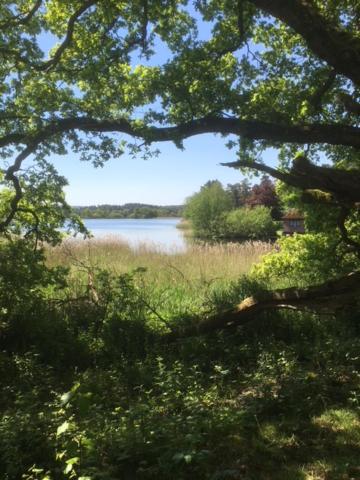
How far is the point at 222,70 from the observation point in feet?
24.1

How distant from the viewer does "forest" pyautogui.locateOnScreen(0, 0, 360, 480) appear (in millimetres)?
3199

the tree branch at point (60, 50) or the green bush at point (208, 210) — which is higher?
the tree branch at point (60, 50)

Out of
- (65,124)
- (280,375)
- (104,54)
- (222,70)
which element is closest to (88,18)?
(104,54)

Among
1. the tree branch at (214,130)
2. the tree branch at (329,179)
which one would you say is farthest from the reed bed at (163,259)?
the tree branch at (329,179)

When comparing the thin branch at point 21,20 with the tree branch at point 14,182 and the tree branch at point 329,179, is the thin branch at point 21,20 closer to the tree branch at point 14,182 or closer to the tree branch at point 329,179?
the tree branch at point 14,182

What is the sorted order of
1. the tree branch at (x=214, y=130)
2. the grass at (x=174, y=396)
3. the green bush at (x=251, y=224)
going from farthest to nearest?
1. the green bush at (x=251, y=224)
2. the tree branch at (x=214, y=130)
3. the grass at (x=174, y=396)

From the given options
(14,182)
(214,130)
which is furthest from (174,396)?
(14,182)

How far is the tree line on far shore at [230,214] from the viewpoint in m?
32.2

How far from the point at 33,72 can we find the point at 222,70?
10.5 feet

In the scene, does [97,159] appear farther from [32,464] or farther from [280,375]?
[32,464]

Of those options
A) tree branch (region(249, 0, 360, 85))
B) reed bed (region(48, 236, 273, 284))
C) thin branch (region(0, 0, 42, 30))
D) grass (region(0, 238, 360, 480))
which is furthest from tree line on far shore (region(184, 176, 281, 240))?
tree branch (region(249, 0, 360, 85))

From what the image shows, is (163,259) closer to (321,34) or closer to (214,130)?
(214,130)

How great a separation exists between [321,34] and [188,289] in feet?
18.8

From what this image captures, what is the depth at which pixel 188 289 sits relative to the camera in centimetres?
920
